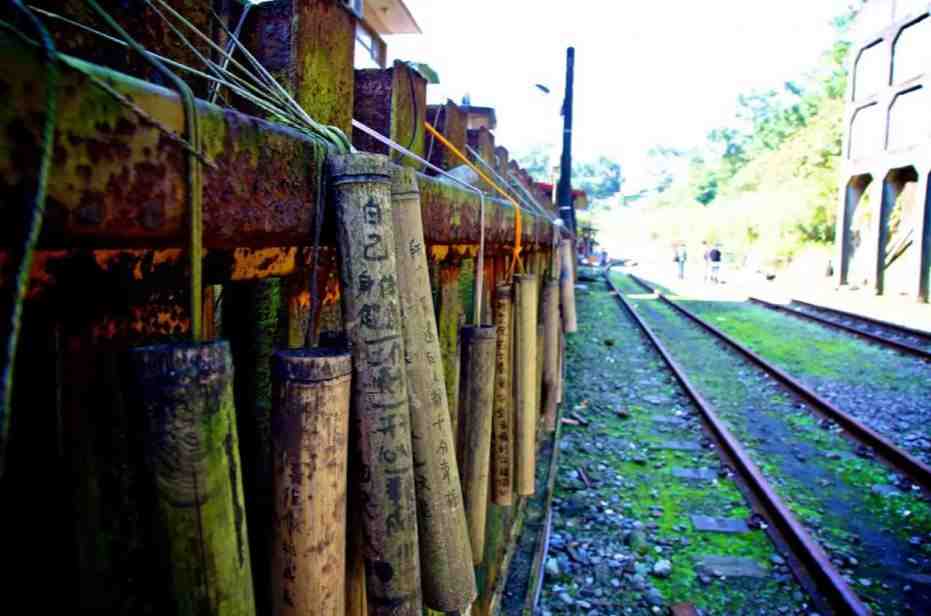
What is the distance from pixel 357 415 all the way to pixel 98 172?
555 mm

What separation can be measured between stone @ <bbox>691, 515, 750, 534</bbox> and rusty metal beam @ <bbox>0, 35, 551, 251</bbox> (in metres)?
4.78

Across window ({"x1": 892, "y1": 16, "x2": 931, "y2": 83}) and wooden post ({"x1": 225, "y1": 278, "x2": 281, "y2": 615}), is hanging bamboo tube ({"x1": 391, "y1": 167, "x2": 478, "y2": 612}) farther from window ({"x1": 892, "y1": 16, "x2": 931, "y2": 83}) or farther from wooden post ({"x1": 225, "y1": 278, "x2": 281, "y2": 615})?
window ({"x1": 892, "y1": 16, "x2": 931, "y2": 83})

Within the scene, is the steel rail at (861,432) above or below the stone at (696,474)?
above

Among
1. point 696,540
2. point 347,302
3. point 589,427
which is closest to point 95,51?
point 347,302

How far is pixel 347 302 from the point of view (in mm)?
1069

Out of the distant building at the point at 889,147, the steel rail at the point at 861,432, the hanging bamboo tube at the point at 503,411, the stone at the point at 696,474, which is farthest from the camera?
the distant building at the point at 889,147

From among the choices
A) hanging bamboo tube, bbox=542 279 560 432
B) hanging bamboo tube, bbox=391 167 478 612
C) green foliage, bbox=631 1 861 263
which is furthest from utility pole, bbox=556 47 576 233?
green foliage, bbox=631 1 861 263

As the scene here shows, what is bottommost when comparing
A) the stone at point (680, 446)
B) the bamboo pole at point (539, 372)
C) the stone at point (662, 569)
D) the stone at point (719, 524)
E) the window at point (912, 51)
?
the stone at point (662, 569)

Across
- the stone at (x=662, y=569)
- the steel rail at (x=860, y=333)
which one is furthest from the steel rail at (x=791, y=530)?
the steel rail at (x=860, y=333)

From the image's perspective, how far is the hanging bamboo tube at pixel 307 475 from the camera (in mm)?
931

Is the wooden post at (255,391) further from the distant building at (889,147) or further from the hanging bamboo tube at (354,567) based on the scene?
the distant building at (889,147)

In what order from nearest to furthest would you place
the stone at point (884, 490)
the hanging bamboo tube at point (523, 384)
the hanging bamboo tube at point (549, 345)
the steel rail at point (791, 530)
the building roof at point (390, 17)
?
1. the hanging bamboo tube at point (523, 384)
2. the steel rail at point (791, 530)
3. the hanging bamboo tube at point (549, 345)
4. the stone at point (884, 490)
5. the building roof at point (390, 17)

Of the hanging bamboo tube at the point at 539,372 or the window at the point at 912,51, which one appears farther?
the window at the point at 912,51

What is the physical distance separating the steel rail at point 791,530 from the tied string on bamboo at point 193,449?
4.06 metres
